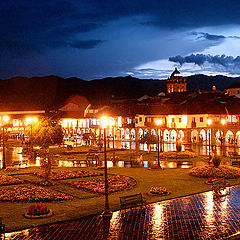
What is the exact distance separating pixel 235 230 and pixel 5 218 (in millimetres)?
9737

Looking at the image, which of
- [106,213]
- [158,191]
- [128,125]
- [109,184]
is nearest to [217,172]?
[158,191]

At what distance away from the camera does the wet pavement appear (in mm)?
14172

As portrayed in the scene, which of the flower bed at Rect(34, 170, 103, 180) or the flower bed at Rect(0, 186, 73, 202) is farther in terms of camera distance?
the flower bed at Rect(34, 170, 103, 180)

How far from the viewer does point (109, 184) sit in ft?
79.0

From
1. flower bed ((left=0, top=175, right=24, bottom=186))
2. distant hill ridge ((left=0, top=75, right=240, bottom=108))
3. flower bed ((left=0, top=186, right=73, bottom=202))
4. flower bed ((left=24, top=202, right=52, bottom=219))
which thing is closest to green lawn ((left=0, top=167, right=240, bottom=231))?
flower bed ((left=24, top=202, right=52, bottom=219))

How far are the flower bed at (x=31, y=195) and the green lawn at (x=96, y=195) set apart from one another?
679mm

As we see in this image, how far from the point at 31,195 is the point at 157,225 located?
28.1 ft

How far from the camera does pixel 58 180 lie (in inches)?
1055

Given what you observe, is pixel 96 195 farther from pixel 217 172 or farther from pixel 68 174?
pixel 217 172

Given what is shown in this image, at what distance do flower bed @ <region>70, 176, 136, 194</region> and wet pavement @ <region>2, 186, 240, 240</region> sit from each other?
453 cm

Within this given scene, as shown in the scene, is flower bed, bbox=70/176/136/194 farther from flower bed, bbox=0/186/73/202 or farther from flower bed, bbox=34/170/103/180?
flower bed, bbox=34/170/103/180

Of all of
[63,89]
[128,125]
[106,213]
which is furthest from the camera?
[63,89]

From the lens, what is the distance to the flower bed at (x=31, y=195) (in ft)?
66.9

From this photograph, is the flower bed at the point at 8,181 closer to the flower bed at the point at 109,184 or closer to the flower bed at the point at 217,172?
the flower bed at the point at 109,184
